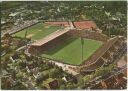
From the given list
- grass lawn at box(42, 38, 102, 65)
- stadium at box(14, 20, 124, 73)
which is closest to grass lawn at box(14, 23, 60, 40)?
stadium at box(14, 20, 124, 73)

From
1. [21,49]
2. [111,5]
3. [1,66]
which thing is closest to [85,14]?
[111,5]

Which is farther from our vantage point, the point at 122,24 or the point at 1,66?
the point at 122,24

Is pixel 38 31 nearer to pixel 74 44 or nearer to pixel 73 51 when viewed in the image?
pixel 74 44

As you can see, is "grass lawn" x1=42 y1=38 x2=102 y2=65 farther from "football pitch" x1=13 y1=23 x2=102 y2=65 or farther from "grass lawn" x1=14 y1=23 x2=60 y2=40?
"grass lawn" x1=14 y1=23 x2=60 y2=40

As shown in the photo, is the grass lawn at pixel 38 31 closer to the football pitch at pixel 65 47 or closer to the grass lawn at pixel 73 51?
the football pitch at pixel 65 47

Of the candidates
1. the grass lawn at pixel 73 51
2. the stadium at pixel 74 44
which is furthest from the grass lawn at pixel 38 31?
the grass lawn at pixel 73 51

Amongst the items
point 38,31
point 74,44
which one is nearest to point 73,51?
point 74,44

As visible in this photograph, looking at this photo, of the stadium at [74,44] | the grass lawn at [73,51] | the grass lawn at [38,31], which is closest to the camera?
the stadium at [74,44]

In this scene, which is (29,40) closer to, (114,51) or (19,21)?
(19,21)
